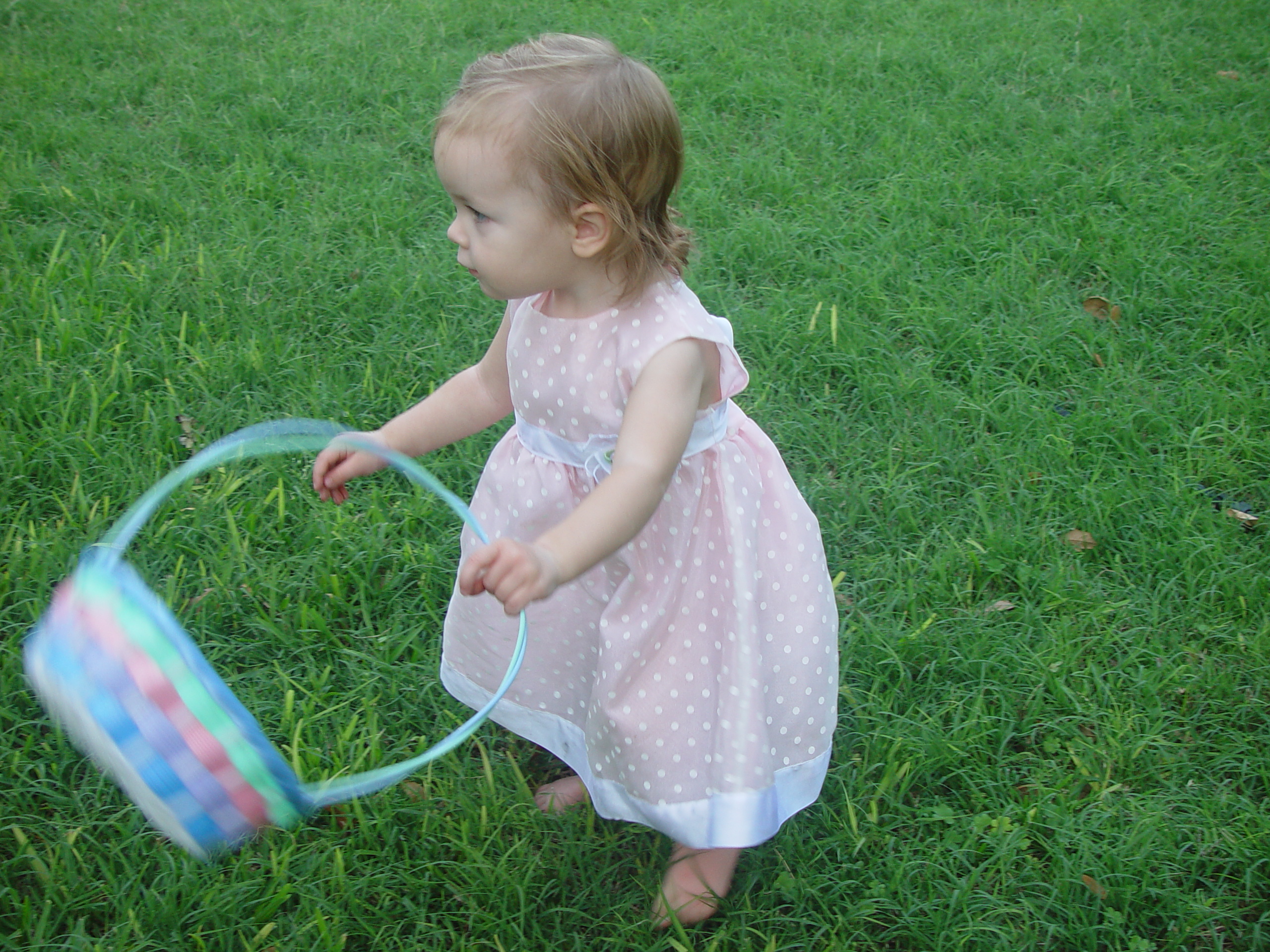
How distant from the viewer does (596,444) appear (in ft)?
5.00

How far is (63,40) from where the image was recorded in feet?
13.5

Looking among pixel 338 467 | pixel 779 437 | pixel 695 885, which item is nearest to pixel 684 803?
pixel 695 885

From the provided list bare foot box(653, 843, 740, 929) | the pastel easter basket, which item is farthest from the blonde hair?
bare foot box(653, 843, 740, 929)

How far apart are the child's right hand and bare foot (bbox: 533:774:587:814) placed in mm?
646

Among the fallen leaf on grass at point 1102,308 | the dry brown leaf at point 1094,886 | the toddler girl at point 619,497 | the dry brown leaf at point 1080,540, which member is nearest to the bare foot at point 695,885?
the toddler girl at point 619,497

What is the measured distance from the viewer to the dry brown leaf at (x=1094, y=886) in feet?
5.46

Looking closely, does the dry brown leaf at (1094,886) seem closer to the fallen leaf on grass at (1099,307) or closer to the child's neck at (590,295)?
the child's neck at (590,295)

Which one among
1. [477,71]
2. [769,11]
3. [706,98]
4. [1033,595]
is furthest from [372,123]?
[1033,595]

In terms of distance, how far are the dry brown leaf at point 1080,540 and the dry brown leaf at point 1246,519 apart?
0.32m

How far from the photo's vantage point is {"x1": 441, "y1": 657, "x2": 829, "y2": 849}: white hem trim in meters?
1.58

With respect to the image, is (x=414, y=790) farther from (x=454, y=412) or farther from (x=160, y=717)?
(x=160, y=717)

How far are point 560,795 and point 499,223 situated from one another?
3.32ft

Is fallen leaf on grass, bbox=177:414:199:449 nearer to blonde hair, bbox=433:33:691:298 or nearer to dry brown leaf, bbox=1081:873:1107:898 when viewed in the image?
blonde hair, bbox=433:33:691:298

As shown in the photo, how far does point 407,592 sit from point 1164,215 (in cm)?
261
